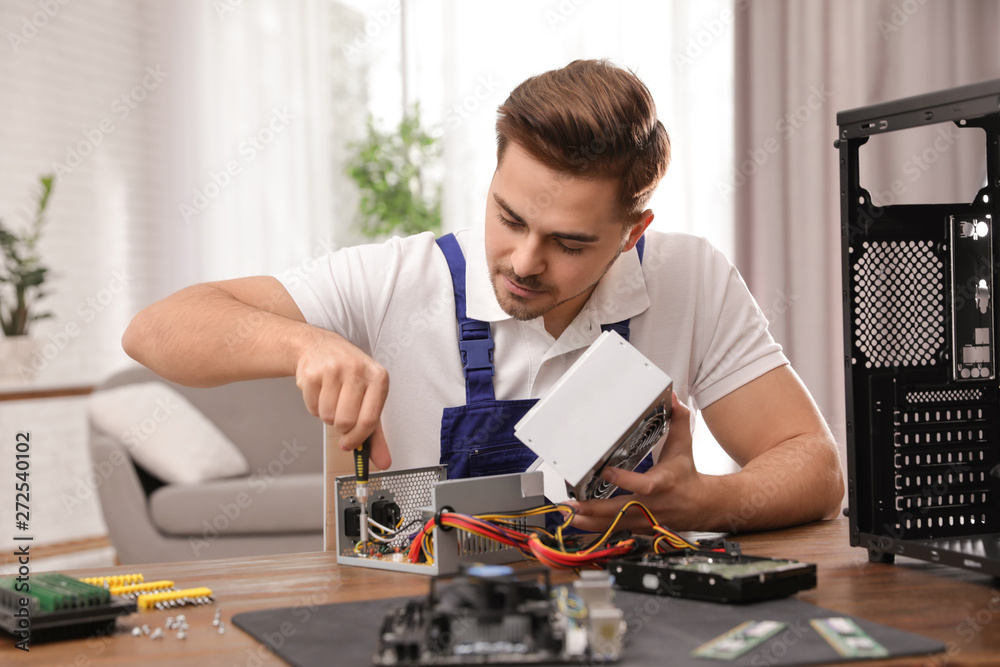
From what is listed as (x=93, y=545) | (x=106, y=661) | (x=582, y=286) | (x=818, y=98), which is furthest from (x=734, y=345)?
(x=93, y=545)

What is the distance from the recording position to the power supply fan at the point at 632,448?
942mm

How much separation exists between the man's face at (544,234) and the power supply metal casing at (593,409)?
0.36 m

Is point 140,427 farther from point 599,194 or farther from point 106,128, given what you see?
point 599,194

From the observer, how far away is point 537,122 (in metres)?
1.25

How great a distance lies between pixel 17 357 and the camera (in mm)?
3559

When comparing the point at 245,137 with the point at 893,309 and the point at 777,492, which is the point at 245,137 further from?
the point at 893,309

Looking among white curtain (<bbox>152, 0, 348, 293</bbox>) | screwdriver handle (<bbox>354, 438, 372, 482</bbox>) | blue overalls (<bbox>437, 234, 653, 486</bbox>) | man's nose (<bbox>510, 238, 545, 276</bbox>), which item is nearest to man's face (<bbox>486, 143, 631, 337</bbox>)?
man's nose (<bbox>510, 238, 545, 276</bbox>)

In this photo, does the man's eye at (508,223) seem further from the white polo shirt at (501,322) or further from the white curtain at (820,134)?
the white curtain at (820,134)

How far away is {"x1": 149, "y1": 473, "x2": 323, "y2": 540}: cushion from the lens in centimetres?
282

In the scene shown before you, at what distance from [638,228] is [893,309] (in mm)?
524

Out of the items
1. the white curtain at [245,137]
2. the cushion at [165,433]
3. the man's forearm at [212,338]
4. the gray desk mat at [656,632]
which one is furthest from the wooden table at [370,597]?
the white curtain at [245,137]

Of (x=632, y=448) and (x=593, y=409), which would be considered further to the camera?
(x=632, y=448)

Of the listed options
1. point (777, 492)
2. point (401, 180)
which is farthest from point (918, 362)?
point (401, 180)

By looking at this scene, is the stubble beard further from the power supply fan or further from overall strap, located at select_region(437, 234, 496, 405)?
Result: the power supply fan
